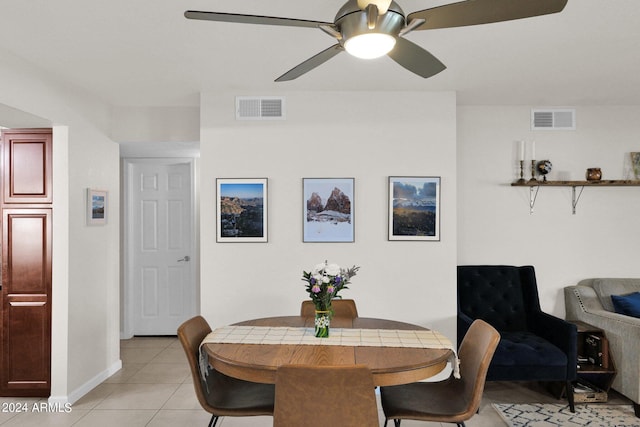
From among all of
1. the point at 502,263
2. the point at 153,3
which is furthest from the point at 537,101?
the point at 153,3

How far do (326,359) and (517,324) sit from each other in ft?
8.05

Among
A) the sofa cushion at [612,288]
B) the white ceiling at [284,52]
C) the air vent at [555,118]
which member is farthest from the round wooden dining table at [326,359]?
the air vent at [555,118]

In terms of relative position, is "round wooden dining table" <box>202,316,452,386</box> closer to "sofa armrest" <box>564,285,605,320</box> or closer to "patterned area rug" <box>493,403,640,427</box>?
"patterned area rug" <box>493,403,640,427</box>

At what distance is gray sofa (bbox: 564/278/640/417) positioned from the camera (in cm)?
325

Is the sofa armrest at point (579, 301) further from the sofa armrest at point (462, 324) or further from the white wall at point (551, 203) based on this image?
the sofa armrest at point (462, 324)

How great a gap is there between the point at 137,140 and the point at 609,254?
4606 mm

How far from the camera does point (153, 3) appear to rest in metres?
2.23

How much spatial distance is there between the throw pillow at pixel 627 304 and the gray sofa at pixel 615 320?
0.32 ft

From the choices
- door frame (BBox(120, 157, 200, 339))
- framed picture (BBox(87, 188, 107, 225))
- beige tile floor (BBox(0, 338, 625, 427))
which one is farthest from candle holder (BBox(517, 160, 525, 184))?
framed picture (BBox(87, 188, 107, 225))

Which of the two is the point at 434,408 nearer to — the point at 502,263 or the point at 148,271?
the point at 502,263

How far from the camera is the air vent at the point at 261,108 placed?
378 cm

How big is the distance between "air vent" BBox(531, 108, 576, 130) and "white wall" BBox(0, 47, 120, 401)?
4.02 metres

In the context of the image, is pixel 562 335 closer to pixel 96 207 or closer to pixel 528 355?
pixel 528 355

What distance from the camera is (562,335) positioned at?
10.9ft
